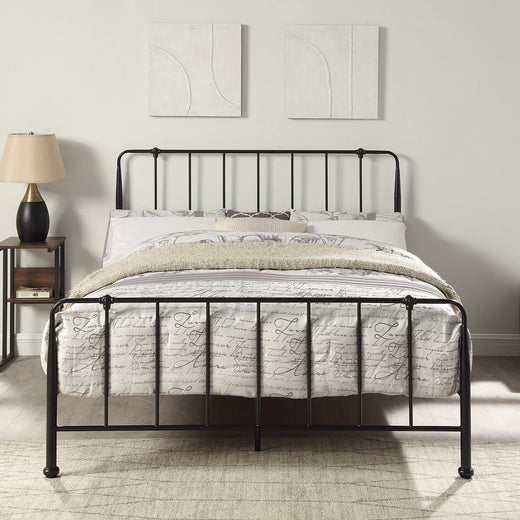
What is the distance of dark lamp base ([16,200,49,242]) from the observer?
4199 mm

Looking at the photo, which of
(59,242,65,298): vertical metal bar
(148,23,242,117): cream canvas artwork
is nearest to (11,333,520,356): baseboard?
(148,23,242,117): cream canvas artwork

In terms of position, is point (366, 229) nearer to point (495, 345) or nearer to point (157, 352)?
point (495, 345)

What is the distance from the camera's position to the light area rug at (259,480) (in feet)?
8.20

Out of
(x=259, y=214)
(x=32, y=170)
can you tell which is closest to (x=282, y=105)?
(x=259, y=214)

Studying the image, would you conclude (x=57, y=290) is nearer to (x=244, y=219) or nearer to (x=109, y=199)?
(x=109, y=199)

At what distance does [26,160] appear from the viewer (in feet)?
13.5

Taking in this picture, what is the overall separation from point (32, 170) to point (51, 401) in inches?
68.3

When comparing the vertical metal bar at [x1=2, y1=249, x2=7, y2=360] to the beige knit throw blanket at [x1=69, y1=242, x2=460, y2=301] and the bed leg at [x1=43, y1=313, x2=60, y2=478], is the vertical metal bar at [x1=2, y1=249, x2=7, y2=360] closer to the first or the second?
the beige knit throw blanket at [x1=69, y1=242, x2=460, y2=301]

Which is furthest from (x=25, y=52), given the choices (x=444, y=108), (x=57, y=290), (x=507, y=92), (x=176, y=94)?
(x=507, y=92)

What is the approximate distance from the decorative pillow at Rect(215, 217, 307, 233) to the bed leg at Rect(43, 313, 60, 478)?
56.3 inches

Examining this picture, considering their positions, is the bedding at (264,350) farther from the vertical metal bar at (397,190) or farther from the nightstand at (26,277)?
the vertical metal bar at (397,190)

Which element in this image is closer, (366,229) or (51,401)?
(51,401)

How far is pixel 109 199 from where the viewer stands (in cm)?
449

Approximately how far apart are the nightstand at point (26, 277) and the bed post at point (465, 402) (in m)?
2.21
